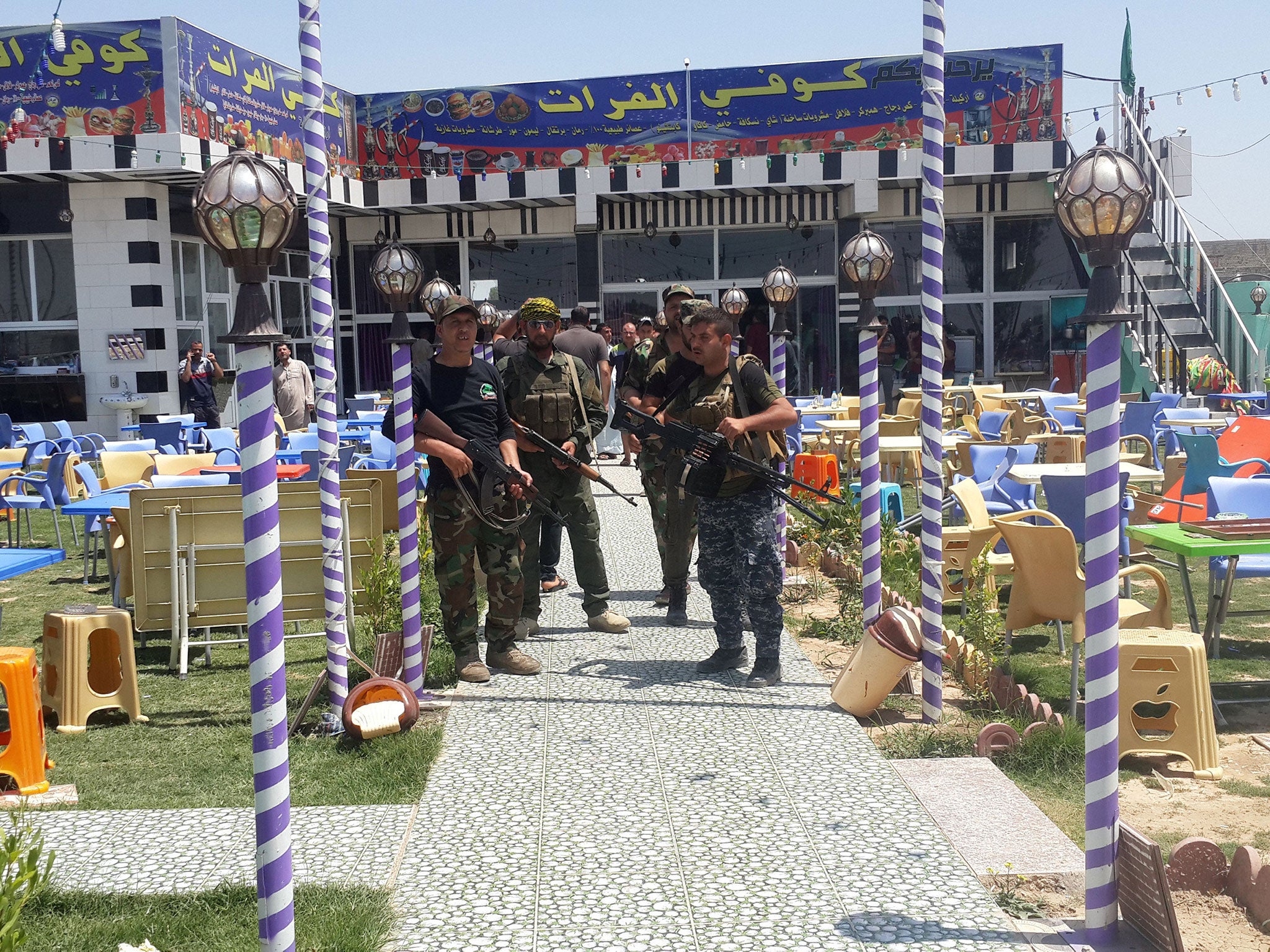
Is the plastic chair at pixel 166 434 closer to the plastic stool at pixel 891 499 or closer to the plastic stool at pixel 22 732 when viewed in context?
the plastic stool at pixel 891 499

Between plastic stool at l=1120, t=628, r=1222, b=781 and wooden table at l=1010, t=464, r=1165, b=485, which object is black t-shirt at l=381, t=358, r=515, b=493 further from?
wooden table at l=1010, t=464, r=1165, b=485

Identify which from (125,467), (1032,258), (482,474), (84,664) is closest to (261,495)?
(482,474)

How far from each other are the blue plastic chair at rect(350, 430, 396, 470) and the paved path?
4.58m

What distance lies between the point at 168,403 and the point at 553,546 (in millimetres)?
12294

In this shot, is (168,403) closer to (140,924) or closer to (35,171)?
(35,171)

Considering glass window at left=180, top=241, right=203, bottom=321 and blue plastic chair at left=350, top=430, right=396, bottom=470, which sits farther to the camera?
glass window at left=180, top=241, right=203, bottom=321

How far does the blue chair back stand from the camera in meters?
6.66

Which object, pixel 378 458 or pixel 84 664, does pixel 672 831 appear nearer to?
pixel 84 664

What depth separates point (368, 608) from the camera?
21.0ft

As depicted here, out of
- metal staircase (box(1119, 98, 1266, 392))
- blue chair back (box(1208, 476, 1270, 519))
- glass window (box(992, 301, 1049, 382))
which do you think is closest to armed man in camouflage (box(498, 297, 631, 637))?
blue chair back (box(1208, 476, 1270, 519))

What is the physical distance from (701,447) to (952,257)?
18.3 m

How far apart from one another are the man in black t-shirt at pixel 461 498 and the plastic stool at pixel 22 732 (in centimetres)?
182

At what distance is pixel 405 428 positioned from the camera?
5.59 metres

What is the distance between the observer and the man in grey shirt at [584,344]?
1071cm
